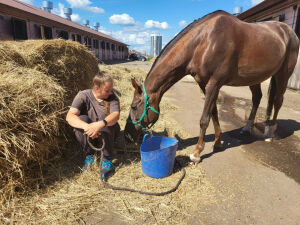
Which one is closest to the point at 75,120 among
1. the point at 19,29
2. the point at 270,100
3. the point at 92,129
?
the point at 92,129

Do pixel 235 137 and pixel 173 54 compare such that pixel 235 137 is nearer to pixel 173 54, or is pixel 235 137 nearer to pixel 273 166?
pixel 273 166

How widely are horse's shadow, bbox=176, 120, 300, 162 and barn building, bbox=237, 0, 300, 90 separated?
17.2ft

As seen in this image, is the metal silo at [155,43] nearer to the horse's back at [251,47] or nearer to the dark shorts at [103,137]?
the horse's back at [251,47]

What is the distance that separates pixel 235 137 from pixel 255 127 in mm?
878

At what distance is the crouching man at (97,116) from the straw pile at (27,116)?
0.76ft

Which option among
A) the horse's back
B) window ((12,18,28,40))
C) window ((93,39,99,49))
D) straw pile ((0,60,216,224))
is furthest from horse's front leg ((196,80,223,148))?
window ((93,39,99,49))

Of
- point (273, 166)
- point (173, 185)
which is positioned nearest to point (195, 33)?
point (173, 185)

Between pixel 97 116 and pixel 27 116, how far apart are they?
79 cm

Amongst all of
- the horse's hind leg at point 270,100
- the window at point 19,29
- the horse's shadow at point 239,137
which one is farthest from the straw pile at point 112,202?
the window at point 19,29

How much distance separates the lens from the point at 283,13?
32.9ft

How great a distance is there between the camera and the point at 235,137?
3826mm

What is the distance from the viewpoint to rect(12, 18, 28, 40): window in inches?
440

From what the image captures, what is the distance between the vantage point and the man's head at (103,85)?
2330mm

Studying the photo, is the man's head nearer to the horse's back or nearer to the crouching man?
the crouching man
